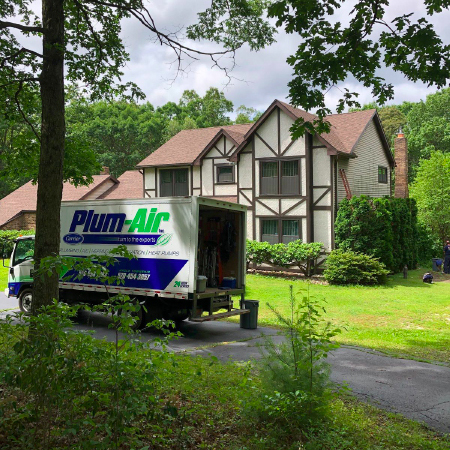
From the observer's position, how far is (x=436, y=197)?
120 ft

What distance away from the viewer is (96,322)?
13.8 m

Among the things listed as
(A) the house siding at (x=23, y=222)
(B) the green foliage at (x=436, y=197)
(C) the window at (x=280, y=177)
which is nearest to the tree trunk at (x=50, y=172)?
(C) the window at (x=280, y=177)

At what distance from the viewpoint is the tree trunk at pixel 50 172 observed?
7.68m

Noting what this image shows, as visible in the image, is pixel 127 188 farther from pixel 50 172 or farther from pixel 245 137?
pixel 50 172

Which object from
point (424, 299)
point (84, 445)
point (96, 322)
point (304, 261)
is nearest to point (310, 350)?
point (84, 445)

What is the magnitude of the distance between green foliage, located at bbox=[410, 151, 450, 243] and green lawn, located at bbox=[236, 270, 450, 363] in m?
12.4

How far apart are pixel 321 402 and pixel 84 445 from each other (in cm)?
252

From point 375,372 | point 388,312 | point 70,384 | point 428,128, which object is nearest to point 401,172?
point 388,312

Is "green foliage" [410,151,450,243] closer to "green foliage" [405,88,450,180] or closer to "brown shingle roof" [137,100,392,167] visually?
"brown shingle roof" [137,100,392,167]

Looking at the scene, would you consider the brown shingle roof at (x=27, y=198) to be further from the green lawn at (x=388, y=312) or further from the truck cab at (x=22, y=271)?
the truck cab at (x=22, y=271)

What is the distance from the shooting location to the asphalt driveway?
6910mm

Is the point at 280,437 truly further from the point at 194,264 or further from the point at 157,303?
the point at 157,303

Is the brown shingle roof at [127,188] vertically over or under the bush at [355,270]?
over

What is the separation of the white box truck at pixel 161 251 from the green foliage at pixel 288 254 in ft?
38.3
